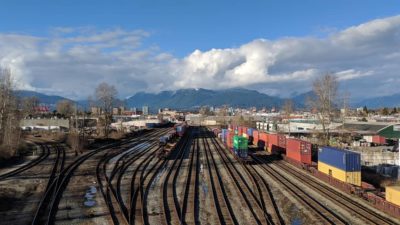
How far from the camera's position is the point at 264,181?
31.9 metres

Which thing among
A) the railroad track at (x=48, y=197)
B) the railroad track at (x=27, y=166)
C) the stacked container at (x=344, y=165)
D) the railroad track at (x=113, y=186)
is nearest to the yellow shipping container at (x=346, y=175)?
the stacked container at (x=344, y=165)

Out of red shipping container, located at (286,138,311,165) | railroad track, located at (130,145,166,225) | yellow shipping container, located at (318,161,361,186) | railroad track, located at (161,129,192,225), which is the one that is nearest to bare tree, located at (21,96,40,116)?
railroad track, located at (130,145,166,225)

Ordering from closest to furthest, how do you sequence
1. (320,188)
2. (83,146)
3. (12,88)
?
(320,188)
(12,88)
(83,146)

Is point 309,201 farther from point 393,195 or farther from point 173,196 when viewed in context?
point 173,196

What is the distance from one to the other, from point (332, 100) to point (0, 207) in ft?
167

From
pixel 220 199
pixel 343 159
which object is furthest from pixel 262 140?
pixel 220 199

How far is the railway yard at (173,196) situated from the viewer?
68.3 ft

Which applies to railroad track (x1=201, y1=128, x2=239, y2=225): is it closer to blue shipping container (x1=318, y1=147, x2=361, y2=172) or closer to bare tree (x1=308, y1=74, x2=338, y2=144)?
blue shipping container (x1=318, y1=147, x2=361, y2=172)

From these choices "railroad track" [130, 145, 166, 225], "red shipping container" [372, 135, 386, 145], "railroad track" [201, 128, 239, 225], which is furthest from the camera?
"red shipping container" [372, 135, 386, 145]

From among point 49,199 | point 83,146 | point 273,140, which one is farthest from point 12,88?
point 273,140

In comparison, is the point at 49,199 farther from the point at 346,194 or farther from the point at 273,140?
the point at 273,140

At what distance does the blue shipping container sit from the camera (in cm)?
2908

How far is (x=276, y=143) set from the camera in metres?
52.6

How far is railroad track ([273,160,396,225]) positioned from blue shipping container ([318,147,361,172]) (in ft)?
6.77
